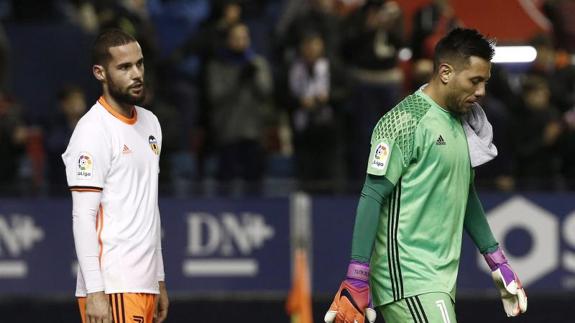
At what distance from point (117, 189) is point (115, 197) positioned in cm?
4

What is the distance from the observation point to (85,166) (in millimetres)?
6477

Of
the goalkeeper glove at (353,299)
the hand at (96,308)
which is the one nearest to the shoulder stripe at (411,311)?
the goalkeeper glove at (353,299)

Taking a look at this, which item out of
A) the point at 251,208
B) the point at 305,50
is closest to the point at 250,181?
the point at 251,208

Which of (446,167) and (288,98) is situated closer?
(446,167)

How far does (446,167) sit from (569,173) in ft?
30.4

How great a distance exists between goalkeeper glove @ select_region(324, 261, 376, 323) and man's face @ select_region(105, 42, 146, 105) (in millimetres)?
1367

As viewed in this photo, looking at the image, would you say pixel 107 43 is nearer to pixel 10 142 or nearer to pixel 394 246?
pixel 394 246

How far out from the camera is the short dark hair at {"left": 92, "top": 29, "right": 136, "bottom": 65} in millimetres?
6641

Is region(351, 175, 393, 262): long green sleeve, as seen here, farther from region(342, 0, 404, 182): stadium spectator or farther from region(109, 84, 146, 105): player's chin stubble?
region(342, 0, 404, 182): stadium spectator

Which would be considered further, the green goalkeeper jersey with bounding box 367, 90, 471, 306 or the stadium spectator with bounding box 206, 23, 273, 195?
the stadium spectator with bounding box 206, 23, 273, 195

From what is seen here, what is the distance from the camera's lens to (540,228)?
14.7 meters

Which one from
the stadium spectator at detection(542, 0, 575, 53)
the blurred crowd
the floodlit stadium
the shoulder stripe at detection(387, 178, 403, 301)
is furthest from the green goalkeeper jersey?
the stadium spectator at detection(542, 0, 575, 53)

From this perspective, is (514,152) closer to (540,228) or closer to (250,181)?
(540,228)

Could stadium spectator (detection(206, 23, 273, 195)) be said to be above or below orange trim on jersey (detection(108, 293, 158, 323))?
above
